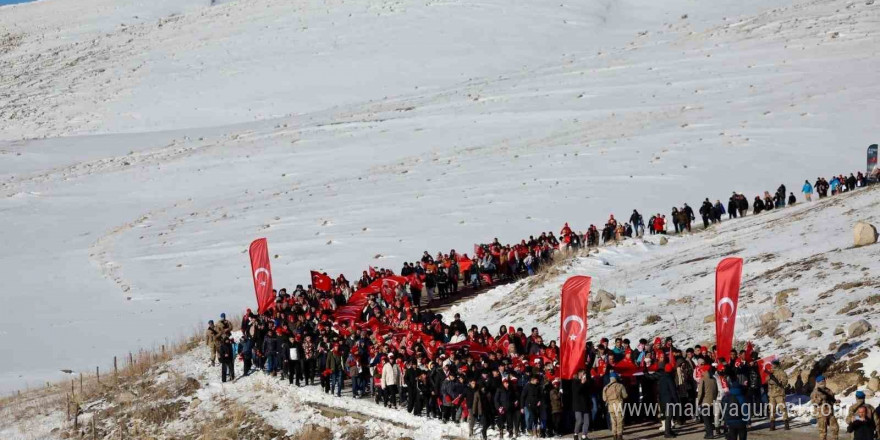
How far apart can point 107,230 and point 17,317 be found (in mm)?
12312

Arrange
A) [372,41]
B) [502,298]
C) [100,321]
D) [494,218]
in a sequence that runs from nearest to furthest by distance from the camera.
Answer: [502,298]
[100,321]
[494,218]
[372,41]

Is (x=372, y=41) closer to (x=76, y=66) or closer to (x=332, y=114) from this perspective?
(x=332, y=114)

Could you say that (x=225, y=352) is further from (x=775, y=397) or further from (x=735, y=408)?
(x=735, y=408)

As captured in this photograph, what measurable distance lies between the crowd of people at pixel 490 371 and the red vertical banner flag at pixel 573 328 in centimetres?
24

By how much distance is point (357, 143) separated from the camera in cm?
5934

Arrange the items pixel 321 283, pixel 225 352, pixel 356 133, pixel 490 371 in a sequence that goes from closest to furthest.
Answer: pixel 490 371 → pixel 225 352 → pixel 321 283 → pixel 356 133

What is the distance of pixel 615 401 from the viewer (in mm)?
16141

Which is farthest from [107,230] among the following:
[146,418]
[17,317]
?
[146,418]

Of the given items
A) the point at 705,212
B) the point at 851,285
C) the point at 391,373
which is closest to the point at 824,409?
the point at 851,285

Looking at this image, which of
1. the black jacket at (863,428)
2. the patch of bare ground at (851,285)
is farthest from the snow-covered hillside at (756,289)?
the black jacket at (863,428)

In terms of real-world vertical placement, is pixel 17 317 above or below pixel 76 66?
below

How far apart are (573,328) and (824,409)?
4258 mm

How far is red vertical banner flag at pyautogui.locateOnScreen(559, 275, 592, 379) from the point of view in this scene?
1709cm

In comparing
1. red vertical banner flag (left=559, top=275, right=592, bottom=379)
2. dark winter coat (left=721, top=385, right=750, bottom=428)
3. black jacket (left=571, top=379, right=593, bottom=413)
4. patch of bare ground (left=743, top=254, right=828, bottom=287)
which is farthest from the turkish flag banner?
dark winter coat (left=721, top=385, right=750, bottom=428)
